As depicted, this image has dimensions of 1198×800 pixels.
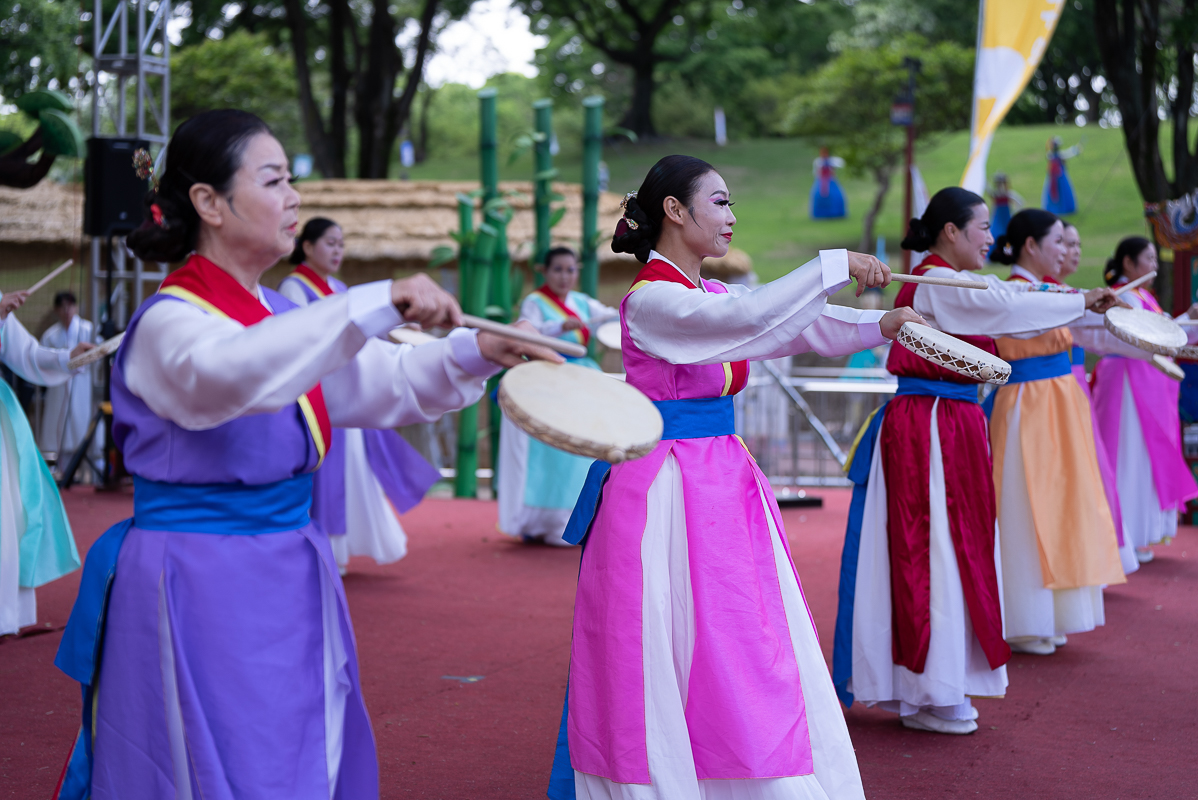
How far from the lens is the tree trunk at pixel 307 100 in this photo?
16.5m

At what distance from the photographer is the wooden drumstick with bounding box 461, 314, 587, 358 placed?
146cm

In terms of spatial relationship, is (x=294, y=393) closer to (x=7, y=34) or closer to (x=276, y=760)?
(x=276, y=760)

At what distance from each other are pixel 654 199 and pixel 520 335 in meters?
1.02

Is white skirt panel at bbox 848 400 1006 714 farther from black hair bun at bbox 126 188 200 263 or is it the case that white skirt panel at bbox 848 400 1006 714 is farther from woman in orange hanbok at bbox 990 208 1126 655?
black hair bun at bbox 126 188 200 263

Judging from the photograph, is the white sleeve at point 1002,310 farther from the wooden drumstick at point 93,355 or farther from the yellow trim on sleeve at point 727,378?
the wooden drumstick at point 93,355

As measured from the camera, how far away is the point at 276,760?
1.57 metres

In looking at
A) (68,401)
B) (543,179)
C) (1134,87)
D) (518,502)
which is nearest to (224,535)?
(518,502)

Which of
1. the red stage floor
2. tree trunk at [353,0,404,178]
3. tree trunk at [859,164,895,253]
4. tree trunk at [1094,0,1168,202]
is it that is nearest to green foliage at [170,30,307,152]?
tree trunk at [353,0,404,178]

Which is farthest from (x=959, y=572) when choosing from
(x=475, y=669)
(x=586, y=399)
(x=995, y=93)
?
(x=995, y=93)

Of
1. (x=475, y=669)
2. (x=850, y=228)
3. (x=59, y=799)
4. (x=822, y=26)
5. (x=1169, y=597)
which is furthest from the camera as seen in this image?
(x=822, y=26)

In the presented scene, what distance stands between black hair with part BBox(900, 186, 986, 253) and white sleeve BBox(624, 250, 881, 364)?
4.27ft

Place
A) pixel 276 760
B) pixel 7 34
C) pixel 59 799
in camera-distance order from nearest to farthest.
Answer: pixel 276 760 < pixel 59 799 < pixel 7 34

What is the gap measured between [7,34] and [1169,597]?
35.5 ft

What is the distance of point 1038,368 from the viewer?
167 inches
